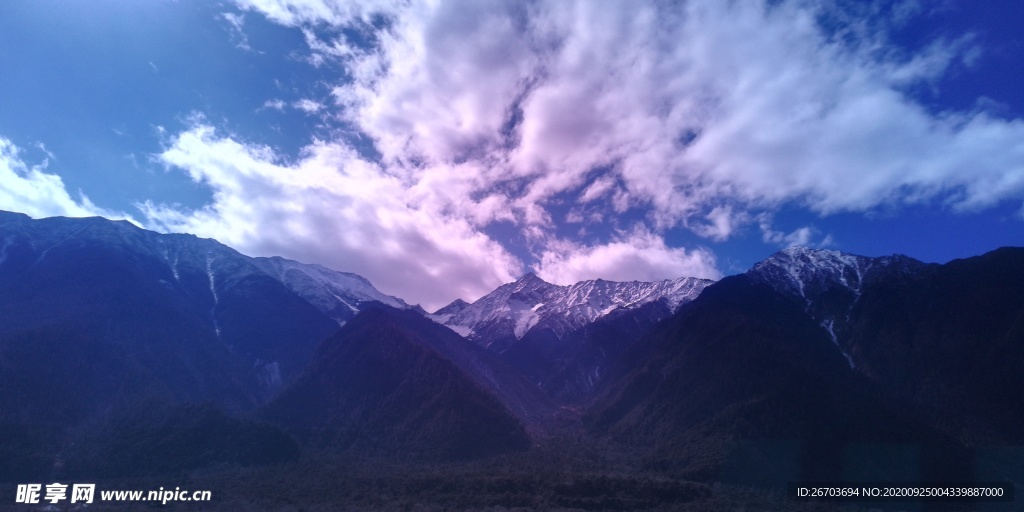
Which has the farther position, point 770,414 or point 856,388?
point 856,388

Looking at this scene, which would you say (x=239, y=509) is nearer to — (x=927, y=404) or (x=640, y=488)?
(x=640, y=488)

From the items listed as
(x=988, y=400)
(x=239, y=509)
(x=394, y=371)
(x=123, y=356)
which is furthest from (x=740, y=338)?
(x=123, y=356)

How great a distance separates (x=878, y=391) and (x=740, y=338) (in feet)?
118

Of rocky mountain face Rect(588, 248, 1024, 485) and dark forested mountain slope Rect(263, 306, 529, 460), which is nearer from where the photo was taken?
rocky mountain face Rect(588, 248, 1024, 485)

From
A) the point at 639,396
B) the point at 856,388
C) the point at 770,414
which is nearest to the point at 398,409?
the point at 639,396

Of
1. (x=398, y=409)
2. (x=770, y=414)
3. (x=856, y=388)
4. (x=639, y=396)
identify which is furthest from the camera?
(x=639, y=396)

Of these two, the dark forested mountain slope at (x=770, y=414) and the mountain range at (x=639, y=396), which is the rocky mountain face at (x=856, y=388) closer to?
the dark forested mountain slope at (x=770, y=414)

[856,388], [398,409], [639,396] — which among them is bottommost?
[398,409]

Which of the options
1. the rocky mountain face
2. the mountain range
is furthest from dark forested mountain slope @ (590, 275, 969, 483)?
the mountain range

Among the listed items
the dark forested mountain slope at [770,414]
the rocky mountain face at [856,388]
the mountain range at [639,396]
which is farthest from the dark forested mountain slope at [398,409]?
the rocky mountain face at [856,388]

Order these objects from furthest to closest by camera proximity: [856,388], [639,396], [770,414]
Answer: [639,396] → [856,388] → [770,414]

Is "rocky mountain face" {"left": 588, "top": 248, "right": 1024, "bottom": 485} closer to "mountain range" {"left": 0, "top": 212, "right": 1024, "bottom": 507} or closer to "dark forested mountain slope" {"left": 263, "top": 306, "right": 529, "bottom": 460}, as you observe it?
"mountain range" {"left": 0, "top": 212, "right": 1024, "bottom": 507}

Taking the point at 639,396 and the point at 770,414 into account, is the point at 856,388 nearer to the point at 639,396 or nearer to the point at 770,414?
the point at 770,414

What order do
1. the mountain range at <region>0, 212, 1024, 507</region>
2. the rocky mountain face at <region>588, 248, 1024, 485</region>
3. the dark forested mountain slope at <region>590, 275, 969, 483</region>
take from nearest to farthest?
the dark forested mountain slope at <region>590, 275, 969, 483</region> → the rocky mountain face at <region>588, 248, 1024, 485</region> → the mountain range at <region>0, 212, 1024, 507</region>
